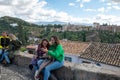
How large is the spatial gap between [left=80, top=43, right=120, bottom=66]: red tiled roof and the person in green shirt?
1296 cm

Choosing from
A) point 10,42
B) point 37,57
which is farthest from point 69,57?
point 37,57

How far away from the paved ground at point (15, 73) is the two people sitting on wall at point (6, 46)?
268mm

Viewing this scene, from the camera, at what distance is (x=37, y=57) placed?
472 cm

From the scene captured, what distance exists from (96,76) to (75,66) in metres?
0.66

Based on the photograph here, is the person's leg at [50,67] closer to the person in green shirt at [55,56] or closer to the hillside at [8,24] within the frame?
the person in green shirt at [55,56]

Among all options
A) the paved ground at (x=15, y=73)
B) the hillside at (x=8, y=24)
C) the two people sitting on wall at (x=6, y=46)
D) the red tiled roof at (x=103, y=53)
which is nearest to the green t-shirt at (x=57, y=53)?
the paved ground at (x=15, y=73)

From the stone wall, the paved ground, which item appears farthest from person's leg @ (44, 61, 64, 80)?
the paved ground

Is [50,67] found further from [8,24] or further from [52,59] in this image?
[8,24]

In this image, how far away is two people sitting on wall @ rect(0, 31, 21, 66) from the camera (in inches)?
238

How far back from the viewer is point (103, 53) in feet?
62.4

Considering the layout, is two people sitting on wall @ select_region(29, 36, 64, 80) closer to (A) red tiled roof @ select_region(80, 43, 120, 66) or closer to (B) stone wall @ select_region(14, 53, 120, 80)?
(B) stone wall @ select_region(14, 53, 120, 80)

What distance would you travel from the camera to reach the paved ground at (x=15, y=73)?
496cm

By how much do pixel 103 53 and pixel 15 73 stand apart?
14808mm

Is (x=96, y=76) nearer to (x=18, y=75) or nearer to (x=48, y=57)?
(x=48, y=57)
